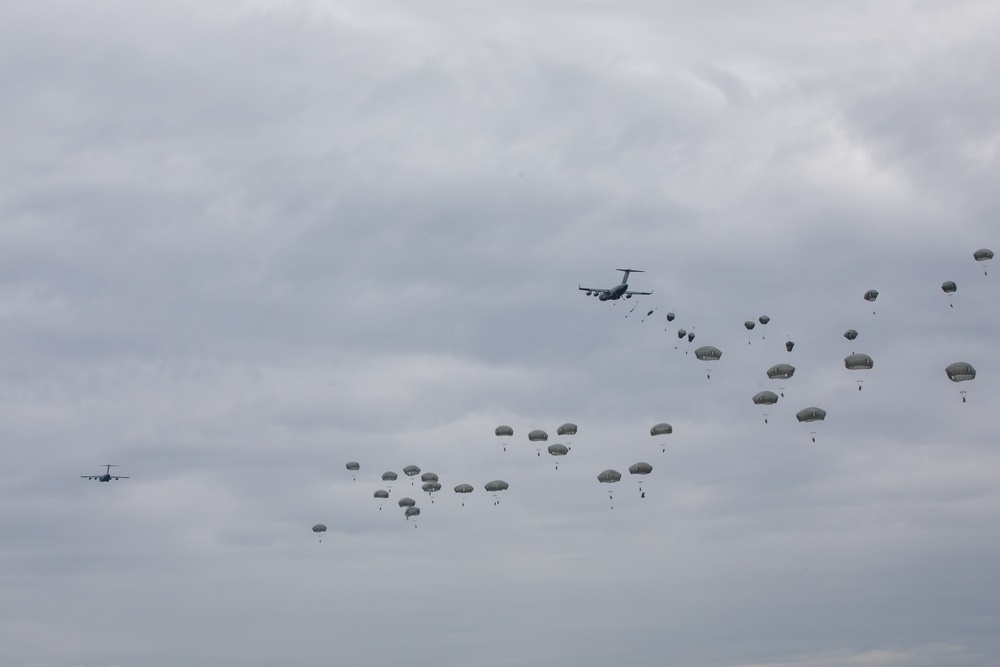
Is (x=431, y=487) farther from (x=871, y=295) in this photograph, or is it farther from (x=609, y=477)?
(x=871, y=295)

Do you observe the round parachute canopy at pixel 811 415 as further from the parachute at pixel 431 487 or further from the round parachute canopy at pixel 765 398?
the parachute at pixel 431 487

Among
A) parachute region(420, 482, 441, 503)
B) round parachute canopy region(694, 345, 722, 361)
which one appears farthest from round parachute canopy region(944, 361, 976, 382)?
parachute region(420, 482, 441, 503)

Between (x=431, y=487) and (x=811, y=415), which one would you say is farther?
(x=431, y=487)

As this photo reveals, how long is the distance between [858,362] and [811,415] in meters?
9.52

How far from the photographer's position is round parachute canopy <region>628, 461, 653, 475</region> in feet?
509

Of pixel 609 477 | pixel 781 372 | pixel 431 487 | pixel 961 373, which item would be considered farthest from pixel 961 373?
pixel 431 487

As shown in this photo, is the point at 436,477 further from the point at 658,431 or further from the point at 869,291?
the point at 869,291

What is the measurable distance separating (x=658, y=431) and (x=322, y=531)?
63.9m

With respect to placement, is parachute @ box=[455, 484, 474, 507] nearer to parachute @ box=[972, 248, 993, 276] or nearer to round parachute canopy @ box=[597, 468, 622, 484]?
round parachute canopy @ box=[597, 468, 622, 484]

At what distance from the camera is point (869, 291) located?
148500 millimetres

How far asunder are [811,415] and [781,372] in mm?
6676

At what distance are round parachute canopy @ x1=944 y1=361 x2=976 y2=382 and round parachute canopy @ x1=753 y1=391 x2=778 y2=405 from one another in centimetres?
2235

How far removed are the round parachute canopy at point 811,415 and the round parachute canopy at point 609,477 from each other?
26867mm

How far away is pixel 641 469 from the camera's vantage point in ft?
510
